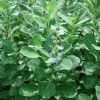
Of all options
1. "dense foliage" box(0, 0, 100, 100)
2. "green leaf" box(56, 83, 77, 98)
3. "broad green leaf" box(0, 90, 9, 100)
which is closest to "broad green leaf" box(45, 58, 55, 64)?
"dense foliage" box(0, 0, 100, 100)

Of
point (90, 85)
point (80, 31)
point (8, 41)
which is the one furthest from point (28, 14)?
point (90, 85)

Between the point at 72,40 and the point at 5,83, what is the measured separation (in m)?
0.45

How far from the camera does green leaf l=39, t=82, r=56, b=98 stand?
70.2 inches

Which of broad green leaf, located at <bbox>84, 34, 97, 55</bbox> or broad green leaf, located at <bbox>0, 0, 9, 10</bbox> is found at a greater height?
broad green leaf, located at <bbox>0, 0, 9, 10</bbox>

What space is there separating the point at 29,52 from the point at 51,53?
0.11m

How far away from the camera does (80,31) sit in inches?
83.2

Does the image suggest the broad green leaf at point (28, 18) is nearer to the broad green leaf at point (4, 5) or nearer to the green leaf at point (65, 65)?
the broad green leaf at point (4, 5)

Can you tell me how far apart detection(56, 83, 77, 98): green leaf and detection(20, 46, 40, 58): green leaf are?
0.24 metres

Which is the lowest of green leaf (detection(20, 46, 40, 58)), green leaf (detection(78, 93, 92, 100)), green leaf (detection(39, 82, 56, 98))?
green leaf (detection(78, 93, 92, 100))

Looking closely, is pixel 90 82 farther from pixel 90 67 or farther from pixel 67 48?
pixel 67 48

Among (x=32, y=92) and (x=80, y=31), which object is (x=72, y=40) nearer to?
(x=80, y=31)

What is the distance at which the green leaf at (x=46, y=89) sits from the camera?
1.78 metres

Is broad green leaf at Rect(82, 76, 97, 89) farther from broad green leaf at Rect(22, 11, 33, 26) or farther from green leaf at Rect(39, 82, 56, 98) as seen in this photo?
broad green leaf at Rect(22, 11, 33, 26)

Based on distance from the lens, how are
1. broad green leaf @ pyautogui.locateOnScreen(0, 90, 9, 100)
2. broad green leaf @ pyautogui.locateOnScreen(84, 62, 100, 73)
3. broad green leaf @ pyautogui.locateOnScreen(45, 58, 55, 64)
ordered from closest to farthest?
broad green leaf @ pyautogui.locateOnScreen(45, 58, 55, 64) → broad green leaf @ pyautogui.locateOnScreen(84, 62, 100, 73) → broad green leaf @ pyautogui.locateOnScreen(0, 90, 9, 100)
